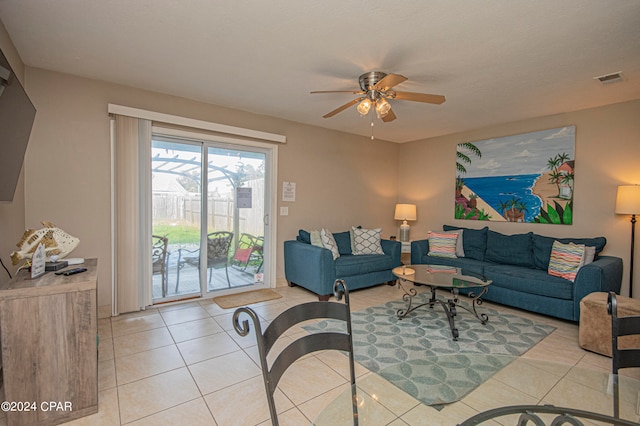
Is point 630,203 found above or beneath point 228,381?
above

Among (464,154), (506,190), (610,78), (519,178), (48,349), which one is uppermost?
(610,78)

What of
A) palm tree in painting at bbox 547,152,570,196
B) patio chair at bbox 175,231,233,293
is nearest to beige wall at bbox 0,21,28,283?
patio chair at bbox 175,231,233,293

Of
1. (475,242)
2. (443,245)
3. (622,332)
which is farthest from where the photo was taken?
(443,245)

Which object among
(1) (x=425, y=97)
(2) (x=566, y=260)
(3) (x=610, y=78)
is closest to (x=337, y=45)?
(1) (x=425, y=97)

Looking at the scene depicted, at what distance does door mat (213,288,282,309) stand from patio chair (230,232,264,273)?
354 mm

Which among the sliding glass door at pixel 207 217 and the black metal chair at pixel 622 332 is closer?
the black metal chair at pixel 622 332

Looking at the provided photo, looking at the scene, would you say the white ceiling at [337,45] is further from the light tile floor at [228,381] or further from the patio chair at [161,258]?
the light tile floor at [228,381]

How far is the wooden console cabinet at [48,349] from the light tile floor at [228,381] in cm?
18

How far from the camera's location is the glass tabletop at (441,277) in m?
3.01

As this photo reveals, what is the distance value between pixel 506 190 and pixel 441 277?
2100 millimetres

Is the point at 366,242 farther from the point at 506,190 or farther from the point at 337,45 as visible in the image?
the point at 337,45

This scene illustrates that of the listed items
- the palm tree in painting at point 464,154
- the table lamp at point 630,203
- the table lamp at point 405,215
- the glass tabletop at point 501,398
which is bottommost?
the glass tabletop at point 501,398

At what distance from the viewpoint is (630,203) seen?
3229 millimetres

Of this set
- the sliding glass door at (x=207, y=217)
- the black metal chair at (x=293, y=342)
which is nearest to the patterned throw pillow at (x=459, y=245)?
the sliding glass door at (x=207, y=217)
